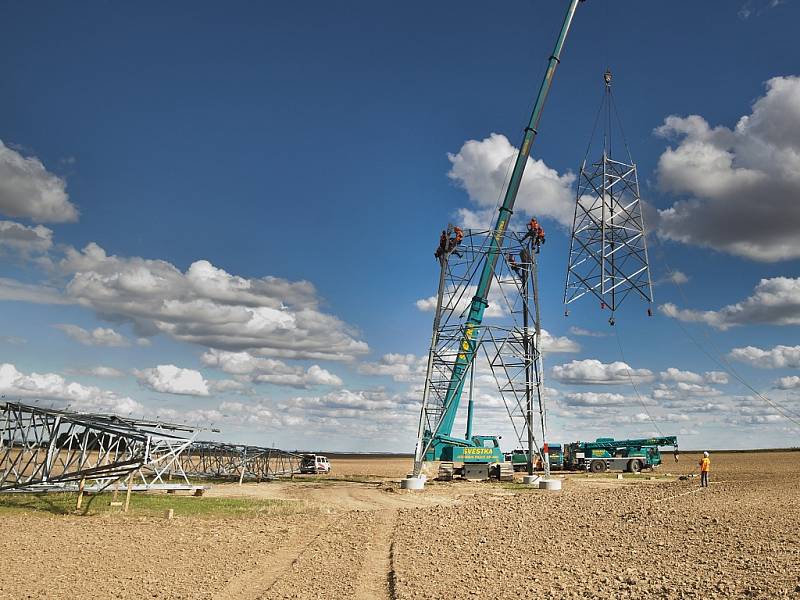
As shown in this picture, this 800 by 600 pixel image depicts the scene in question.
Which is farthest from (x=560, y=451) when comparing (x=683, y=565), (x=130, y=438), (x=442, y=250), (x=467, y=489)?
(x=683, y=565)

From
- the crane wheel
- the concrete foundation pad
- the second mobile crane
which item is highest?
the second mobile crane

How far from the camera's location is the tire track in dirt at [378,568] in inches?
522

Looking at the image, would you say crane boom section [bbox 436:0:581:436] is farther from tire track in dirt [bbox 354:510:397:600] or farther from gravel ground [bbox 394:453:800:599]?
tire track in dirt [bbox 354:510:397:600]

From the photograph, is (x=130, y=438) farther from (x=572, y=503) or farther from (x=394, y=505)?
(x=572, y=503)

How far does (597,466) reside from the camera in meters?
58.2

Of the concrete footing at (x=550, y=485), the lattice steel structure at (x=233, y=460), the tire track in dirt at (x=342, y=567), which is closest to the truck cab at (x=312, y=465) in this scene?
the lattice steel structure at (x=233, y=460)

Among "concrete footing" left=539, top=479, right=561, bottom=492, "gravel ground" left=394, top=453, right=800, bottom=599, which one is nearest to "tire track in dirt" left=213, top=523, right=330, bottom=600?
"gravel ground" left=394, top=453, right=800, bottom=599

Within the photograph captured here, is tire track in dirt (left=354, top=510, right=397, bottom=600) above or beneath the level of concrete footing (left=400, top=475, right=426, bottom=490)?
beneath

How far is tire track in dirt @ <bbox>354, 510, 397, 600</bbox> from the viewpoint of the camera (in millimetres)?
13269

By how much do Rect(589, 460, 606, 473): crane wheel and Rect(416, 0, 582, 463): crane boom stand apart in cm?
2225

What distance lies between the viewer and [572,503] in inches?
1131

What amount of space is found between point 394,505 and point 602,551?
49.6ft

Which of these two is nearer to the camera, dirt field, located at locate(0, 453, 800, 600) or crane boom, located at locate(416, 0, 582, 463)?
dirt field, located at locate(0, 453, 800, 600)

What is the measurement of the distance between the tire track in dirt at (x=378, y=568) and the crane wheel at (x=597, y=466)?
3985cm
